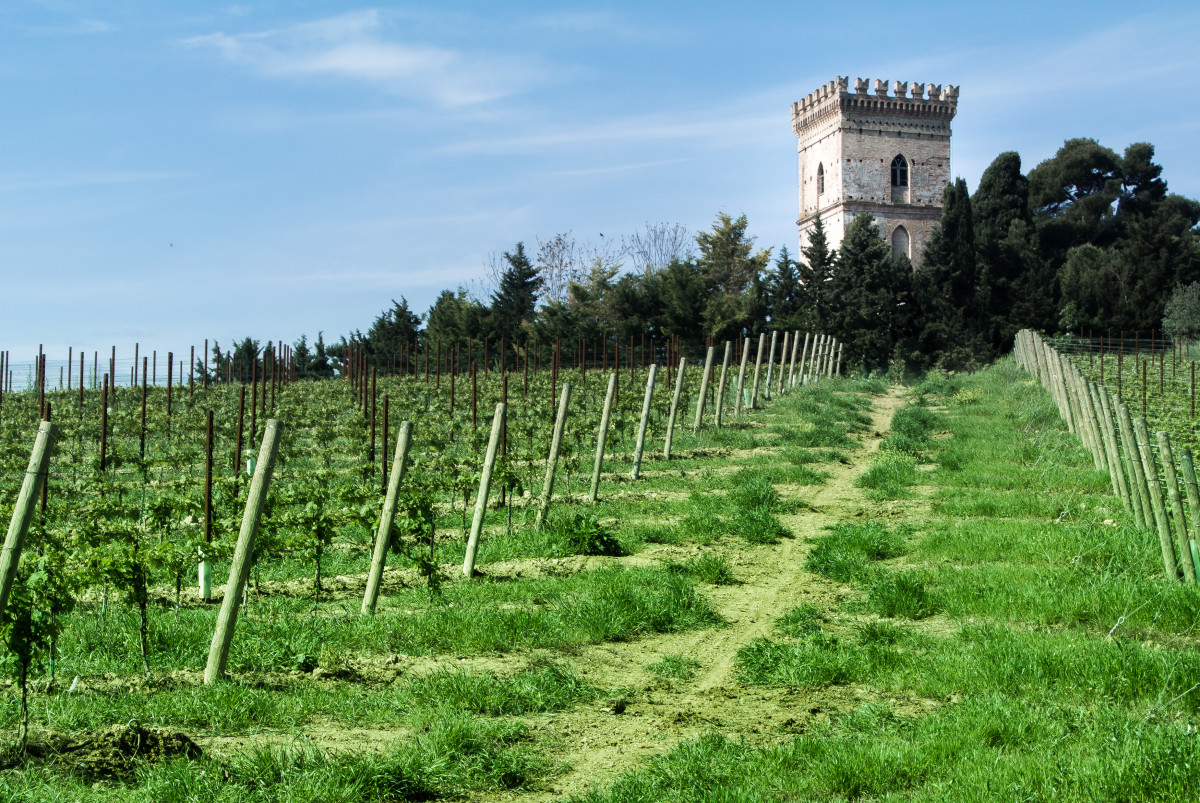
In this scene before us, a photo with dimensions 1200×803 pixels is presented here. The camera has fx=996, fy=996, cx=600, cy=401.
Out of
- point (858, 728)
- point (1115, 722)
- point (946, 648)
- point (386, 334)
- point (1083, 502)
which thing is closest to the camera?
point (1115, 722)

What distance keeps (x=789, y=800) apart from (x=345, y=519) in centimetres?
488

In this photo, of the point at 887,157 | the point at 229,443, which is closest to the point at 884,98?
the point at 887,157

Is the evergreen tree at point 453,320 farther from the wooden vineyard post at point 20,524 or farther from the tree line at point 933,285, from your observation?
the wooden vineyard post at point 20,524

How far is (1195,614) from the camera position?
6469 millimetres

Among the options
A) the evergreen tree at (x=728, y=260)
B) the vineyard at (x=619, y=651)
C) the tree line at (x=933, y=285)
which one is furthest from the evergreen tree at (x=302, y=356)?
the vineyard at (x=619, y=651)

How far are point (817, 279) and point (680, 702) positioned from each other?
4141cm

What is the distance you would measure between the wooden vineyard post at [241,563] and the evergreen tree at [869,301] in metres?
37.3

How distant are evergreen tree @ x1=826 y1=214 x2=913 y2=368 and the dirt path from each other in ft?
113

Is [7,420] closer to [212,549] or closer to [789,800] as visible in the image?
[212,549]

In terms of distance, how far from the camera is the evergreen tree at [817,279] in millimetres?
42625

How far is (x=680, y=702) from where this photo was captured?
5652 millimetres

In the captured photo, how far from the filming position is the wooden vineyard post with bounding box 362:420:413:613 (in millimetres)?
7547

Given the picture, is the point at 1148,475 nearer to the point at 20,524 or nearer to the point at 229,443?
the point at 20,524

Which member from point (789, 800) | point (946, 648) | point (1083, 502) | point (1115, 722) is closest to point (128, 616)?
point (789, 800)
